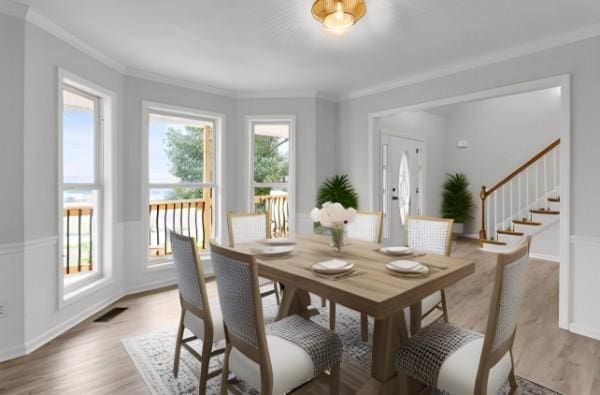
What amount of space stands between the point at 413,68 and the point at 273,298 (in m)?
3.10

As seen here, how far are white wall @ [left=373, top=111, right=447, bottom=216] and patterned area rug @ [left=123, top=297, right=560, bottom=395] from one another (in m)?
4.05

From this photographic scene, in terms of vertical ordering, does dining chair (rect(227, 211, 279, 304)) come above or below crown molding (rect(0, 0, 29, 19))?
below

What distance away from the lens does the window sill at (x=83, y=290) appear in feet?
9.69

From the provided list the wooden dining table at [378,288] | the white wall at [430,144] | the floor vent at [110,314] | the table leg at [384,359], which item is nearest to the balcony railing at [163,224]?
the floor vent at [110,314]

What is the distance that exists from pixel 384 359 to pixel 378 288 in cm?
44

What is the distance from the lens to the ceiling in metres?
2.47

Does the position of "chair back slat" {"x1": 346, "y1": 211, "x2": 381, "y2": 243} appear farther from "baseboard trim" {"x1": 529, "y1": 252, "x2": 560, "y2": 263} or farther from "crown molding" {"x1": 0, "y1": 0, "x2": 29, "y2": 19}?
"baseboard trim" {"x1": 529, "y1": 252, "x2": 560, "y2": 263}

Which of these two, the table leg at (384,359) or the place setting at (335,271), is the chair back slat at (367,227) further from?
the table leg at (384,359)

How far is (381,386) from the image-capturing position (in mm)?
1709

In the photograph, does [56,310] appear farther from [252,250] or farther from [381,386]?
[381,386]

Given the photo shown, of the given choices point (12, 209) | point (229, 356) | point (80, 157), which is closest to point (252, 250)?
point (229, 356)

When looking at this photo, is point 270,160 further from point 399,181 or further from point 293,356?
point 293,356

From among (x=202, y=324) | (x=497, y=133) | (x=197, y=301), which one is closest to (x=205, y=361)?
(x=202, y=324)

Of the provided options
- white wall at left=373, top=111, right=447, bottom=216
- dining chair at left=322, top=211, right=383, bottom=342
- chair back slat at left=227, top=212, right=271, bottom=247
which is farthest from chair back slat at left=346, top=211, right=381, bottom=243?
white wall at left=373, top=111, right=447, bottom=216
